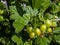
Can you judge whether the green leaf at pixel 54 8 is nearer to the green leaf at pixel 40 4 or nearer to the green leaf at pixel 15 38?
the green leaf at pixel 40 4

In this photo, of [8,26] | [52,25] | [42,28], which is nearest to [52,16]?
[52,25]

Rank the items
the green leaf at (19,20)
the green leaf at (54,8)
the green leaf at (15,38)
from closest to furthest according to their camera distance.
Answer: the green leaf at (19,20), the green leaf at (15,38), the green leaf at (54,8)

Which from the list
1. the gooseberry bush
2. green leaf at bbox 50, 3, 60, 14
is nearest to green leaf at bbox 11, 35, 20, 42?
the gooseberry bush

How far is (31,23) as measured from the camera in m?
1.69

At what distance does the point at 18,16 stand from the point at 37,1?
20 cm

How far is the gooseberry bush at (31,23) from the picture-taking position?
1656 mm

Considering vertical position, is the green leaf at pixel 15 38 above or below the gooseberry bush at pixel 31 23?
below

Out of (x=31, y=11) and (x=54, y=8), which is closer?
(x=31, y=11)

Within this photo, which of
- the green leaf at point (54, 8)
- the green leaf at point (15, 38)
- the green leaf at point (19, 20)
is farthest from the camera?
the green leaf at point (54, 8)

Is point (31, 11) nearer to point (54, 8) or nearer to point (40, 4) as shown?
point (40, 4)

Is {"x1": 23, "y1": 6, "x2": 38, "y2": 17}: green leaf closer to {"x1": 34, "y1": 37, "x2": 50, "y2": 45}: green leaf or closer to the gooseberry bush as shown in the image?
the gooseberry bush

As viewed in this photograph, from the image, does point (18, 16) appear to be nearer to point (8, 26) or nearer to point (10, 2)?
point (8, 26)

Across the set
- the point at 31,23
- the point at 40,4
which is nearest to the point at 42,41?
the point at 31,23

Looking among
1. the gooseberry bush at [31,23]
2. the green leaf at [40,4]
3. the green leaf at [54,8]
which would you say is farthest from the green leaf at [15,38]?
the green leaf at [54,8]
